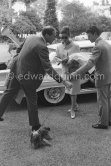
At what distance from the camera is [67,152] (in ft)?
13.2

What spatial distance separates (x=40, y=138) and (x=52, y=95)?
6.69 feet

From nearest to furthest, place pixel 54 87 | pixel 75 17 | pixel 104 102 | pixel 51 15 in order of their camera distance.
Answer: pixel 104 102
pixel 54 87
pixel 51 15
pixel 75 17

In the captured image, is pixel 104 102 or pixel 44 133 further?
pixel 104 102

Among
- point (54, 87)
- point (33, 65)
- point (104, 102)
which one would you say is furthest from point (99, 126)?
point (33, 65)

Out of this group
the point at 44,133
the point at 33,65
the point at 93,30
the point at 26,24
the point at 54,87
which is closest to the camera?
the point at 33,65

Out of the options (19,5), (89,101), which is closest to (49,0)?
(19,5)

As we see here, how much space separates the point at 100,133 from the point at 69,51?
1695 mm

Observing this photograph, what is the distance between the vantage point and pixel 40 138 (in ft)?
13.9

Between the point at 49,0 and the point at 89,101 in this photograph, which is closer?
the point at 89,101

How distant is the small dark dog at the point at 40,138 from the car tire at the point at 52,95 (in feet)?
5.65

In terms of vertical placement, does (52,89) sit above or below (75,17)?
above

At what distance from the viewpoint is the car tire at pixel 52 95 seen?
6141 millimetres

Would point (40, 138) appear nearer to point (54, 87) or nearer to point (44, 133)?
point (44, 133)

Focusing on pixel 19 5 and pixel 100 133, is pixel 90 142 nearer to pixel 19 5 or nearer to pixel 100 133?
pixel 100 133
